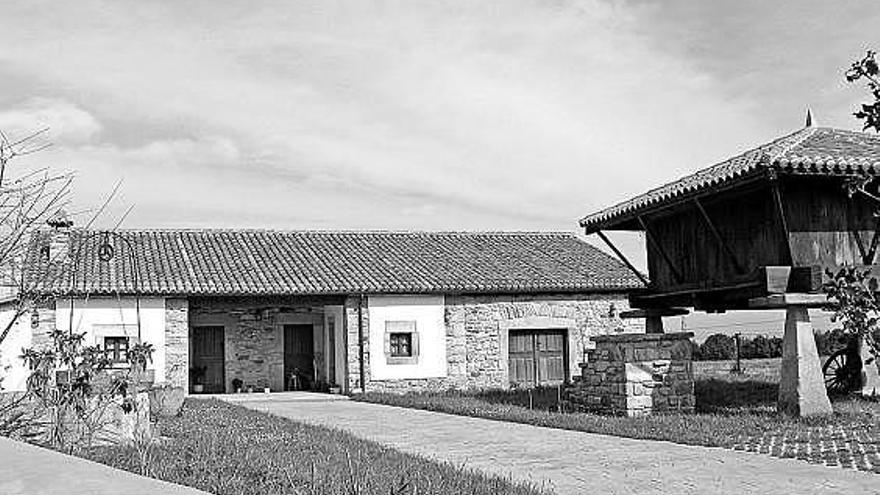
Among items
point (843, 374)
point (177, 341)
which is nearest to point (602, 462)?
point (843, 374)

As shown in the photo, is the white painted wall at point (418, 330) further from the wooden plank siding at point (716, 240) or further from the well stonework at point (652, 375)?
the well stonework at point (652, 375)

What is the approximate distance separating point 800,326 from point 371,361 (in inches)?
502

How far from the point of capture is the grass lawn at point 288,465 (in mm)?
6684

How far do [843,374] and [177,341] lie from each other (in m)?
14.7

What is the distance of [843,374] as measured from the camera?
17.5m

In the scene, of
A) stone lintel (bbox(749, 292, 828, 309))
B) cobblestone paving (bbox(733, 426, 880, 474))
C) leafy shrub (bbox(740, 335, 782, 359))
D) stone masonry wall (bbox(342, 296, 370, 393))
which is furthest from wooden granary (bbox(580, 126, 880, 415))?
leafy shrub (bbox(740, 335, 782, 359))

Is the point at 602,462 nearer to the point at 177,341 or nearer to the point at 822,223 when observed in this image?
the point at 822,223

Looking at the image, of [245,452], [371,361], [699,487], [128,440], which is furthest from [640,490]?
[371,361]

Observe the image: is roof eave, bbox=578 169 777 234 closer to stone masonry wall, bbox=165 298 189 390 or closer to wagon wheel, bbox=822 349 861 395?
wagon wheel, bbox=822 349 861 395

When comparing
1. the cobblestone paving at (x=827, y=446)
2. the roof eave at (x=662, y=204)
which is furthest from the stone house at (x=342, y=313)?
the cobblestone paving at (x=827, y=446)

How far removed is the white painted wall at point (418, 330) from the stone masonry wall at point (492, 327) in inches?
6.3

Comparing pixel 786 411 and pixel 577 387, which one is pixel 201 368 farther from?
pixel 786 411

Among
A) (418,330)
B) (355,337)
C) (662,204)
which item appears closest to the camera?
(662,204)

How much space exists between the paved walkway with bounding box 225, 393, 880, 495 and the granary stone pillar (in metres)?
3.03
